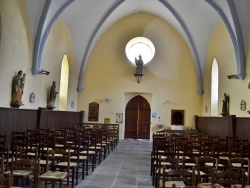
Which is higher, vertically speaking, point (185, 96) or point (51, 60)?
point (51, 60)

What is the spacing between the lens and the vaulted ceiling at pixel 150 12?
13266mm

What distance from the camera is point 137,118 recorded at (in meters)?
21.2

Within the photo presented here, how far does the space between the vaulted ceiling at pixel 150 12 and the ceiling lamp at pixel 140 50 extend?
74.6 inches

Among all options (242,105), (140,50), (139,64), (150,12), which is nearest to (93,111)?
(139,64)

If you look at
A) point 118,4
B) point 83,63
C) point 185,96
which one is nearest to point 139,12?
point 118,4

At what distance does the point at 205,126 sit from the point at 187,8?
7095mm

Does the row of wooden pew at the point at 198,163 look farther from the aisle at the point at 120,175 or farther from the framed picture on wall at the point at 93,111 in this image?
the framed picture on wall at the point at 93,111

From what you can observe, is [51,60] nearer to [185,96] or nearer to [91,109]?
[91,109]

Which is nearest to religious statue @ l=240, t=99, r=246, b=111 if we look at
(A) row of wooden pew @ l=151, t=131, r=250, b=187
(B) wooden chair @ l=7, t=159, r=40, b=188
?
(A) row of wooden pew @ l=151, t=131, r=250, b=187

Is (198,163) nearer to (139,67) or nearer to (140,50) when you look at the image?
(139,67)

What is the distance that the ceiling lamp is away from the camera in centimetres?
2073

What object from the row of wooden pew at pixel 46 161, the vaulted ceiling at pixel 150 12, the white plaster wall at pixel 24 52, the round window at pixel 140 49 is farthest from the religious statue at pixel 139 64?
the row of wooden pew at pixel 46 161

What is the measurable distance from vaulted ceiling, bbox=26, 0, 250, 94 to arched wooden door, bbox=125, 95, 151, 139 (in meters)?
3.85

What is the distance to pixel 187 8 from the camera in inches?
676
